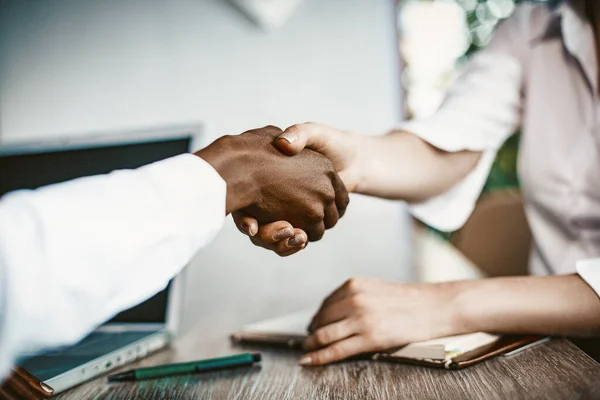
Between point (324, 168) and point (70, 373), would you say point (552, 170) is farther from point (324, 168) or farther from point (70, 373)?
point (70, 373)

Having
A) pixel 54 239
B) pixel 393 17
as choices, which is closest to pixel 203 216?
pixel 54 239

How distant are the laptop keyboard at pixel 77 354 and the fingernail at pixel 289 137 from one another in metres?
0.27

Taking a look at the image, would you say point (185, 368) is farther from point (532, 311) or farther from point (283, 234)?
point (532, 311)

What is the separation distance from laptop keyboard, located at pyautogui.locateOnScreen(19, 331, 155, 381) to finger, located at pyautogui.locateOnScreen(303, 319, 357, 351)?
0.21 metres

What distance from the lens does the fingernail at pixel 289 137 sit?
0.46 metres

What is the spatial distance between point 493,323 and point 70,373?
0.38 meters

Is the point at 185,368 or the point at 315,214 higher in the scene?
the point at 315,214

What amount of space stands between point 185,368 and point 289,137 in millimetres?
226

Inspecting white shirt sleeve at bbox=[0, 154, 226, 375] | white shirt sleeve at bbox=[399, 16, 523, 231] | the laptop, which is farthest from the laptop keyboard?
white shirt sleeve at bbox=[399, 16, 523, 231]

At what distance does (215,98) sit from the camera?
3.46 feet

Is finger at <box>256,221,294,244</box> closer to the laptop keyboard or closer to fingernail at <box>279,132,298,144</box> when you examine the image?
fingernail at <box>279,132,298,144</box>

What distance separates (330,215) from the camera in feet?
1.73

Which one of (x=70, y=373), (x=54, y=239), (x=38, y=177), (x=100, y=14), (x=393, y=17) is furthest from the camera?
(x=393, y=17)

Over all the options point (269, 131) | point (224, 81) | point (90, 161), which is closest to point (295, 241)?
point (269, 131)
